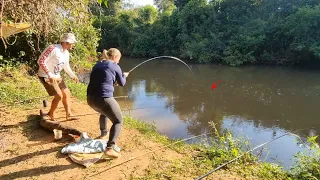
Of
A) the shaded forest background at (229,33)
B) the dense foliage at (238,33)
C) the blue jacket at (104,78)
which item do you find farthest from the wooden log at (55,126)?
the dense foliage at (238,33)

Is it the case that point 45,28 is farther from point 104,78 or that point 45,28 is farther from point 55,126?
point 104,78

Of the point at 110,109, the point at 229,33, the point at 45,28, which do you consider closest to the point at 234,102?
the point at 45,28

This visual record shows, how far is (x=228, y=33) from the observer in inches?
849

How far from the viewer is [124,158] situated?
3.74 metres

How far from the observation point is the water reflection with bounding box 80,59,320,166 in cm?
733

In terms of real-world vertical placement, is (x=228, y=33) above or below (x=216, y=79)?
above

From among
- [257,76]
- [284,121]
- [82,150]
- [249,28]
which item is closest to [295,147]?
[284,121]

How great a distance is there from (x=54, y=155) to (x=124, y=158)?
0.88 meters

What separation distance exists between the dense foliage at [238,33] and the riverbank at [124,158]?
1405 cm

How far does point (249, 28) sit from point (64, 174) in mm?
19679

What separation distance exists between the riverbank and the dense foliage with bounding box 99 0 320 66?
46.1 feet

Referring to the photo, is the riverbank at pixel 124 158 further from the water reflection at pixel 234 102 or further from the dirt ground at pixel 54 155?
the water reflection at pixel 234 102

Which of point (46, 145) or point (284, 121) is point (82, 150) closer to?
point (46, 145)

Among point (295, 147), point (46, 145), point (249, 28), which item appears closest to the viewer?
point (46, 145)
